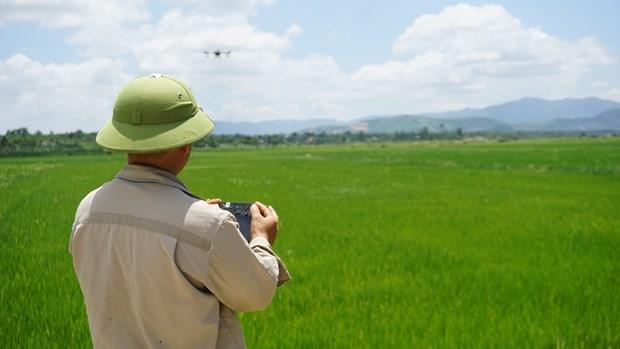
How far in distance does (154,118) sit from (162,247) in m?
0.37

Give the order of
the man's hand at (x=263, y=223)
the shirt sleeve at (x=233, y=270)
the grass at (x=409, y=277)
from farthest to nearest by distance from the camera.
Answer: the grass at (x=409, y=277) < the man's hand at (x=263, y=223) < the shirt sleeve at (x=233, y=270)

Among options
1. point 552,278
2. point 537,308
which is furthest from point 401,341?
point 552,278

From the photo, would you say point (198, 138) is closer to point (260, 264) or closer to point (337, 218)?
point (260, 264)

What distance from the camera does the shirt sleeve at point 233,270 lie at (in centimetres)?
166

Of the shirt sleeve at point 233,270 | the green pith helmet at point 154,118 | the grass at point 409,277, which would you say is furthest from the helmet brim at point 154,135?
the grass at point 409,277

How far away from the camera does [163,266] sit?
5.55 feet

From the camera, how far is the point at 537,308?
5379 mm

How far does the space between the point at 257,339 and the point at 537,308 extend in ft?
8.41

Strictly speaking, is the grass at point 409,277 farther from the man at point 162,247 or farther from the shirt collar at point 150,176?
the shirt collar at point 150,176

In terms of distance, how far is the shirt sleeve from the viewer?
1.66 metres

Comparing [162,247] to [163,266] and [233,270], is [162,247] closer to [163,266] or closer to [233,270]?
[163,266]

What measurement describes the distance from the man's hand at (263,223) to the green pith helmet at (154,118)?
0.29 m

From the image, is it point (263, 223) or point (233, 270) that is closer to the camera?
point (233, 270)

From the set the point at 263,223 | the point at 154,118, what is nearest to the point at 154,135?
the point at 154,118
